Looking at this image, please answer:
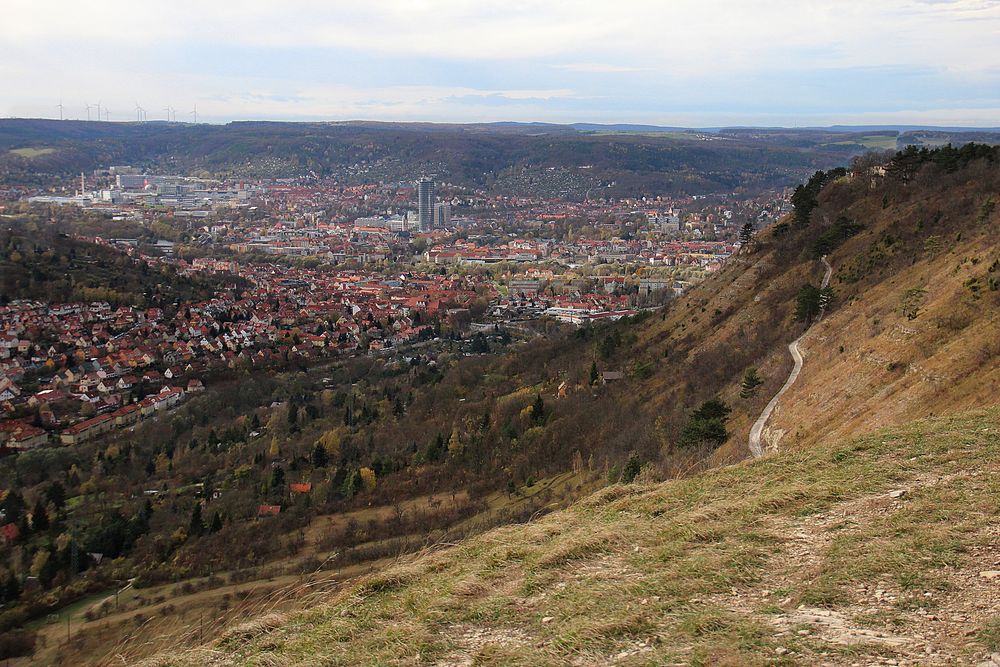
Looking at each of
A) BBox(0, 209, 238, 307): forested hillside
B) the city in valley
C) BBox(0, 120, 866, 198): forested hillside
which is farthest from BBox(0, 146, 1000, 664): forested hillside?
BBox(0, 120, 866, 198): forested hillside

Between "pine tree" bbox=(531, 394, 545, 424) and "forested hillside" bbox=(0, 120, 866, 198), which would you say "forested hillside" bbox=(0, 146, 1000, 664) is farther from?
"forested hillside" bbox=(0, 120, 866, 198)

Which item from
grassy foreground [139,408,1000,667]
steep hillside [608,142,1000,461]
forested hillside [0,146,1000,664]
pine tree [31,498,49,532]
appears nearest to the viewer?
grassy foreground [139,408,1000,667]

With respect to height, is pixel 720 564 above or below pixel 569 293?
above

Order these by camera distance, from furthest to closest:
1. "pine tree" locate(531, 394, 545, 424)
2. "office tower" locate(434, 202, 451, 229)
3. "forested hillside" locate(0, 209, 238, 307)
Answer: "office tower" locate(434, 202, 451, 229), "forested hillside" locate(0, 209, 238, 307), "pine tree" locate(531, 394, 545, 424)

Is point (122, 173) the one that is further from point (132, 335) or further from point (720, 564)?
point (720, 564)

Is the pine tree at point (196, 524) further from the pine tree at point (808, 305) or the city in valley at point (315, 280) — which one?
the pine tree at point (808, 305)

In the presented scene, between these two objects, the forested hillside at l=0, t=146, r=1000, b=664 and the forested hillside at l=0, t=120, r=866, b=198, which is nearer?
the forested hillside at l=0, t=146, r=1000, b=664

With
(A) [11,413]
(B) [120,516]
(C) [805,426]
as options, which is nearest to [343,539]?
(B) [120,516]
